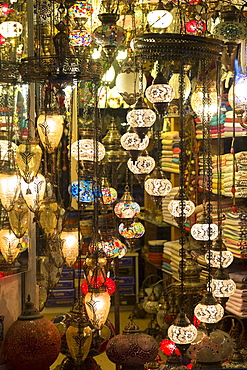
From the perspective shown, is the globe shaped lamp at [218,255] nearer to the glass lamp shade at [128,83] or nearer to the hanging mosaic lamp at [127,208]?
the hanging mosaic lamp at [127,208]

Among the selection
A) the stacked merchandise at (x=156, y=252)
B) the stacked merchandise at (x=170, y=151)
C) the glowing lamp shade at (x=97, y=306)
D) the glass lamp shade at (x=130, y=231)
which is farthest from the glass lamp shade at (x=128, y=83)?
the stacked merchandise at (x=156, y=252)

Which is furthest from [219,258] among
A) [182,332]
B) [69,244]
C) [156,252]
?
[156,252]

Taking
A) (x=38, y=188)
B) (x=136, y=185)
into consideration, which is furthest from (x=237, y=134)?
(x=136, y=185)

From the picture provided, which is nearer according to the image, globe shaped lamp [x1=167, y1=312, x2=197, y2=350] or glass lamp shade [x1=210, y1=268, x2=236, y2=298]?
globe shaped lamp [x1=167, y1=312, x2=197, y2=350]

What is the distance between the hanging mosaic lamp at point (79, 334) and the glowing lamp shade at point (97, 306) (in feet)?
0.20

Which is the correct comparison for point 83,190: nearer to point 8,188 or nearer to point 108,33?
point 8,188

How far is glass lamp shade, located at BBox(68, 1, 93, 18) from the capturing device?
3.08 metres

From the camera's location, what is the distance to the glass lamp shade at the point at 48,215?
9.32 ft

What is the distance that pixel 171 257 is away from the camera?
572cm

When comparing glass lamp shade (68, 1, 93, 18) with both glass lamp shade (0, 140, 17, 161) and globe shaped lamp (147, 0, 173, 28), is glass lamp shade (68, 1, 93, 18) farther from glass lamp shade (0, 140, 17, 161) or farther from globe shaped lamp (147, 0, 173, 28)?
glass lamp shade (0, 140, 17, 161)

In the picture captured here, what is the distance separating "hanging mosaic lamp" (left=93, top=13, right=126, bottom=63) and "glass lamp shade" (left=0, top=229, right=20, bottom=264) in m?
0.98

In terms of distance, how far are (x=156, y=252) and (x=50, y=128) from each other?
11.3 feet

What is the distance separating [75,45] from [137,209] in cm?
105

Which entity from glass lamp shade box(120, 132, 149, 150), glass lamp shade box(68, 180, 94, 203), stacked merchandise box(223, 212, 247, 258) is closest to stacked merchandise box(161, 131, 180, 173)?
stacked merchandise box(223, 212, 247, 258)
